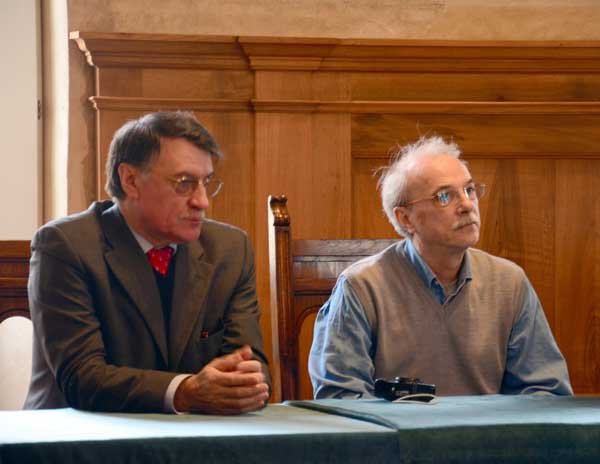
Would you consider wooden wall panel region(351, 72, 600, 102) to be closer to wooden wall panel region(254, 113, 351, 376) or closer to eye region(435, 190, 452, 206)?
wooden wall panel region(254, 113, 351, 376)

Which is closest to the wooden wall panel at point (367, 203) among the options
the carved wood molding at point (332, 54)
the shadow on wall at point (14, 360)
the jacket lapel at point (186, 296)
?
the carved wood molding at point (332, 54)

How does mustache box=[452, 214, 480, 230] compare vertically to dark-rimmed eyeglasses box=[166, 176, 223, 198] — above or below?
below

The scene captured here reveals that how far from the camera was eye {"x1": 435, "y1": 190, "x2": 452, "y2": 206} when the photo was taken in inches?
115

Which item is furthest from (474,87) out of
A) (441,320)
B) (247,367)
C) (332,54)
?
(247,367)

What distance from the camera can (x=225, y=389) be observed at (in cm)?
198

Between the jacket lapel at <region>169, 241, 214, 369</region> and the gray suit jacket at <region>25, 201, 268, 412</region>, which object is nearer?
the gray suit jacket at <region>25, 201, 268, 412</region>

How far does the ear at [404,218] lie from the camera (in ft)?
9.77

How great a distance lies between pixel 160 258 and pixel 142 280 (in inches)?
4.7

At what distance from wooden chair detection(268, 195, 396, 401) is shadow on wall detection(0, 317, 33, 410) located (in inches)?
55.8

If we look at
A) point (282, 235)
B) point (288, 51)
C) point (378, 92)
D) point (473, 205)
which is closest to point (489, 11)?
point (378, 92)

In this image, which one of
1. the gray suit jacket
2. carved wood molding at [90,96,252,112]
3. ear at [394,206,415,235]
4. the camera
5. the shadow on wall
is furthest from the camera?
the shadow on wall

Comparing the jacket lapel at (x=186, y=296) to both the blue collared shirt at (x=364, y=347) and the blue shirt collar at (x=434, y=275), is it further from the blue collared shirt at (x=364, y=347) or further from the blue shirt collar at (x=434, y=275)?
the blue shirt collar at (x=434, y=275)

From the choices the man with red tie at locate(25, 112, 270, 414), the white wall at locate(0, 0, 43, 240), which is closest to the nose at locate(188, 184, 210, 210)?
the man with red tie at locate(25, 112, 270, 414)

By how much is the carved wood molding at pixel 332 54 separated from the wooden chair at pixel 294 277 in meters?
0.83
